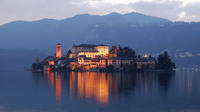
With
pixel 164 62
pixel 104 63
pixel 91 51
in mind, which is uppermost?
pixel 91 51

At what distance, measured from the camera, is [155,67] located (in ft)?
321

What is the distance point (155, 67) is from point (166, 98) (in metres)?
61.2

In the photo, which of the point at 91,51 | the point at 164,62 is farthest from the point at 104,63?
the point at 164,62

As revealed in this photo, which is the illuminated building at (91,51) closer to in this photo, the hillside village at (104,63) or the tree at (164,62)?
the hillside village at (104,63)

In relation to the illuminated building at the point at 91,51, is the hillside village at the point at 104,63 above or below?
below

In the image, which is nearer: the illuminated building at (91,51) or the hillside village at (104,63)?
the hillside village at (104,63)

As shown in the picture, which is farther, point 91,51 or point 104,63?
point 91,51

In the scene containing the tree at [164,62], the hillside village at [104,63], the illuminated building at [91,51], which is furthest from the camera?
the illuminated building at [91,51]

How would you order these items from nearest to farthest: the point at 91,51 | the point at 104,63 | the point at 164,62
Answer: the point at 164,62 → the point at 104,63 → the point at 91,51

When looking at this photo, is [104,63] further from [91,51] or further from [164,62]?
[164,62]

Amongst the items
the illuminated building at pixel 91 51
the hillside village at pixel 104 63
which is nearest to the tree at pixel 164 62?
the hillside village at pixel 104 63

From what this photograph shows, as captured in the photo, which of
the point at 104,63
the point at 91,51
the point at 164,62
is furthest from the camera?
the point at 91,51

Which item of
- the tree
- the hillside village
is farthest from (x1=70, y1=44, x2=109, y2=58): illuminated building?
the tree

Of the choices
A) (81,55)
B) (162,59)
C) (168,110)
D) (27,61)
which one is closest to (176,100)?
(168,110)
